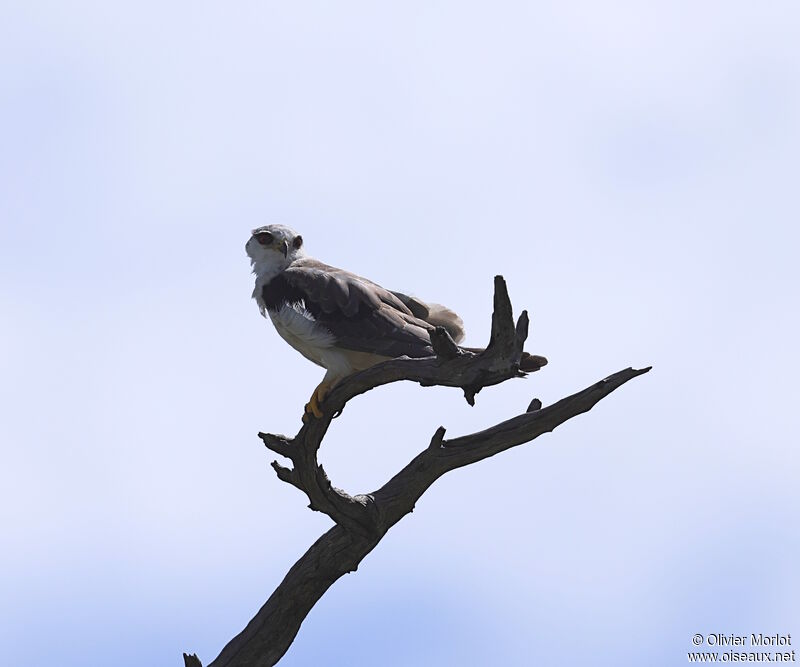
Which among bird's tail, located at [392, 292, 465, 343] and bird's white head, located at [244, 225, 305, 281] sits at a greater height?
bird's white head, located at [244, 225, 305, 281]

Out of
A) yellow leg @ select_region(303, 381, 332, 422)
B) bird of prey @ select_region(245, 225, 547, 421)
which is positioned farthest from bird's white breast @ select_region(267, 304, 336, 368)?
yellow leg @ select_region(303, 381, 332, 422)

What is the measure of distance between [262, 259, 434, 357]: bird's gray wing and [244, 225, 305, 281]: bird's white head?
0.21 meters

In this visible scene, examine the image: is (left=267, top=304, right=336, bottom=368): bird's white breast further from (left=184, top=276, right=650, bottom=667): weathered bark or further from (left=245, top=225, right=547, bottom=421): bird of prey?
(left=184, top=276, right=650, bottom=667): weathered bark

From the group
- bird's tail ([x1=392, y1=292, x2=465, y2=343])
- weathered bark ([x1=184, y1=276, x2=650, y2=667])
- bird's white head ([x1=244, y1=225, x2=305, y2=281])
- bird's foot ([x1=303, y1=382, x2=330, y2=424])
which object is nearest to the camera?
weathered bark ([x1=184, y1=276, x2=650, y2=667])

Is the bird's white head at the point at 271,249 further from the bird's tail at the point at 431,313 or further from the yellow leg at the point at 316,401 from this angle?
the yellow leg at the point at 316,401

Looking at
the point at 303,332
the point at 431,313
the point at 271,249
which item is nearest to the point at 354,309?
the point at 303,332

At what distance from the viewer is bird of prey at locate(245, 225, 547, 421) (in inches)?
412

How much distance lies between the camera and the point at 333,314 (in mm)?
10664

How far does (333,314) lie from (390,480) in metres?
1.56

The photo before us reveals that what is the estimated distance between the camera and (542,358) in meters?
9.45

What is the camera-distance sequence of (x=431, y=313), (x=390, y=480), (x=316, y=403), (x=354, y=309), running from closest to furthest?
(x=316, y=403) → (x=390, y=480) → (x=354, y=309) → (x=431, y=313)

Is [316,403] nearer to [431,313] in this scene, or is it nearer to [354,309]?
[354,309]

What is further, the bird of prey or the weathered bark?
the bird of prey

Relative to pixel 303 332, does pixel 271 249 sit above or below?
above
